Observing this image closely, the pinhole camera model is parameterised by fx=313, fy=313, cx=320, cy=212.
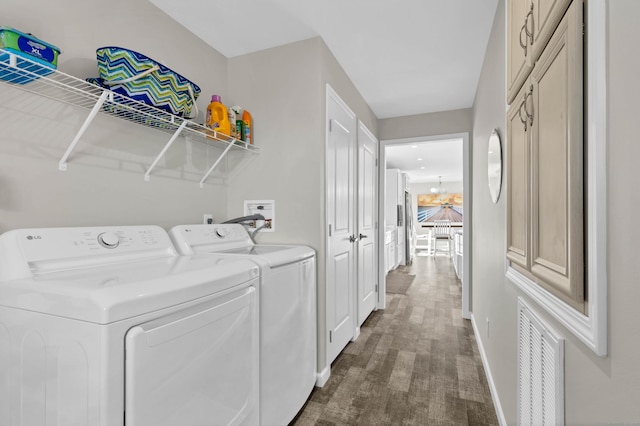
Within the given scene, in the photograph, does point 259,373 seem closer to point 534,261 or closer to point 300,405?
point 300,405

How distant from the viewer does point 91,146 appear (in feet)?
4.85

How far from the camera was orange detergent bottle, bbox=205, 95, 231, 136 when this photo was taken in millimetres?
1932

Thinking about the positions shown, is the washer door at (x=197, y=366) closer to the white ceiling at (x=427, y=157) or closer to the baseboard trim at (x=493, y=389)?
the baseboard trim at (x=493, y=389)

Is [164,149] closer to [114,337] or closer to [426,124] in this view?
[114,337]

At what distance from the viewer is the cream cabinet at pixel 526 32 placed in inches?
34.5

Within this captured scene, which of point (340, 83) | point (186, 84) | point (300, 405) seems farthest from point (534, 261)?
point (340, 83)

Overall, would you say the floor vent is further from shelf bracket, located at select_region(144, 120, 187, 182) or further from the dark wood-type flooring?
shelf bracket, located at select_region(144, 120, 187, 182)

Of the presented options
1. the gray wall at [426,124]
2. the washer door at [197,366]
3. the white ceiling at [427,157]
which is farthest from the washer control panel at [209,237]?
the white ceiling at [427,157]

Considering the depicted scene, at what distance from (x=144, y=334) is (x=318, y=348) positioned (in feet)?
4.88

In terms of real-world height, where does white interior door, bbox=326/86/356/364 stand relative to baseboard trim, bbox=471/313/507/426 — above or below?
above

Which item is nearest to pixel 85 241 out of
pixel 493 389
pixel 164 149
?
pixel 164 149

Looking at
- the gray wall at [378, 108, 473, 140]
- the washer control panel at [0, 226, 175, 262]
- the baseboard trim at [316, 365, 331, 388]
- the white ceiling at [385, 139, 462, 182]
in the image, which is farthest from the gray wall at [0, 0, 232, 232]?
the white ceiling at [385, 139, 462, 182]

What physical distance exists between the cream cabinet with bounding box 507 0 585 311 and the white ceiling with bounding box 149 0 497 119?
1.04 meters

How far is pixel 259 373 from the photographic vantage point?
1.40 m
